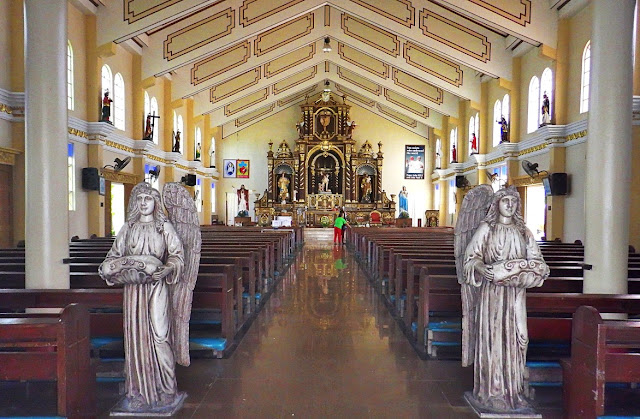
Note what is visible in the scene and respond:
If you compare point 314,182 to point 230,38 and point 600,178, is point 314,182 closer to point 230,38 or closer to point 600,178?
point 230,38

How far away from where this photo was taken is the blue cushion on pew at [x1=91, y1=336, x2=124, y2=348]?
3737 millimetres

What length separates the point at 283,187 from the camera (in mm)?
22422

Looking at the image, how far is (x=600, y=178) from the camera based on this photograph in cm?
420

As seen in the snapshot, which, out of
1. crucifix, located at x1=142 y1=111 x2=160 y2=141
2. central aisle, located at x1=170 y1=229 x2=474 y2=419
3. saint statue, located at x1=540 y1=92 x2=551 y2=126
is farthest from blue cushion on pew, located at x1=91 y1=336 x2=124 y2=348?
crucifix, located at x1=142 y1=111 x2=160 y2=141

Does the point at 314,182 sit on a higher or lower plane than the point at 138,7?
lower

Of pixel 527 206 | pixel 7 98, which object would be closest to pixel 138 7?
pixel 7 98

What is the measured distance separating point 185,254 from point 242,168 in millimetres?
19600

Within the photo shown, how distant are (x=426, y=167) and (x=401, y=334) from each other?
59.8 feet

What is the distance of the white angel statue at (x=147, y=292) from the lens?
114 inches

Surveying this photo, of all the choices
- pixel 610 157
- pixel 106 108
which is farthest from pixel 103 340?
A: pixel 106 108

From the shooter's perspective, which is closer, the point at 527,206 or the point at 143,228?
the point at 143,228

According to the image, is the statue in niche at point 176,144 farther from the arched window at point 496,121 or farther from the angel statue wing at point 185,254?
the angel statue wing at point 185,254

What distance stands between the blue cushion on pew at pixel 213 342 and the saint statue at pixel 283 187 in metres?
18.2

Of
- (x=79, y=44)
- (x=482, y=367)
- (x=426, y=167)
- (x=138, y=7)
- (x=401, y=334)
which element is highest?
(x=138, y=7)
